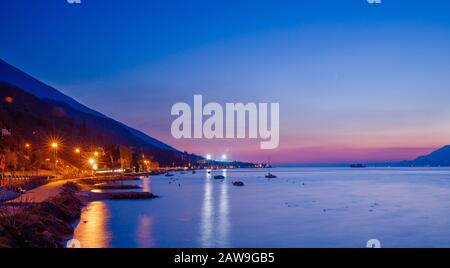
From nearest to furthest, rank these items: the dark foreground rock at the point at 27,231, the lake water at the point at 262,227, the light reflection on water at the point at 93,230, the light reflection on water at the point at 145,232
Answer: the dark foreground rock at the point at 27,231, the light reflection on water at the point at 93,230, the light reflection on water at the point at 145,232, the lake water at the point at 262,227

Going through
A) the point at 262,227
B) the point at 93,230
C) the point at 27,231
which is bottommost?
the point at 262,227

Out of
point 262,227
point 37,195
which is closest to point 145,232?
point 37,195

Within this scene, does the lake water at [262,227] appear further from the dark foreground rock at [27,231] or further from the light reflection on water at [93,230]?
the dark foreground rock at [27,231]

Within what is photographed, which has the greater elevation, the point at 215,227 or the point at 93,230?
the point at 93,230

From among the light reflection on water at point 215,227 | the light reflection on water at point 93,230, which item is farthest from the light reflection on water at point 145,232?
the light reflection on water at point 215,227

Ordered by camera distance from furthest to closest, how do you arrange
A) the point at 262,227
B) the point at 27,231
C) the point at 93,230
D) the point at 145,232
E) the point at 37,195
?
1. the point at 262,227
2. the point at 37,195
3. the point at 145,232
4. the point at 93,230
5. the point at 27,231

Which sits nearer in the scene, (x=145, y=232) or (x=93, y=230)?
(x=93, y=230)

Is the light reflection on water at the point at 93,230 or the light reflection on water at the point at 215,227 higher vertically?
the light reflection on water at the point at 93,230

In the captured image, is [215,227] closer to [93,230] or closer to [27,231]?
[93,230]

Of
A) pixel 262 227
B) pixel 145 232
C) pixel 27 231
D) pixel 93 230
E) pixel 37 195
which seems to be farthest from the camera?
pixel 262 227

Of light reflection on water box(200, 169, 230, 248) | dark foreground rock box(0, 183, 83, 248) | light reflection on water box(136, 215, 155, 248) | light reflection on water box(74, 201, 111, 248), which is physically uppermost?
dark foreground rock box(0, 183, 83, 248)

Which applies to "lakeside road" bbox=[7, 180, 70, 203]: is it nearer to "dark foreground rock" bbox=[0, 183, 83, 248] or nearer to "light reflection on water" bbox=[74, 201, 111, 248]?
"dark foreground rock" bbox=[0, 183, 83, 248]

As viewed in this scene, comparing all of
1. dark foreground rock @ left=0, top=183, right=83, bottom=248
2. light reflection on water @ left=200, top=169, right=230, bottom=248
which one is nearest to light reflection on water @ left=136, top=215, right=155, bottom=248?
light reflection on water @ left=200, top=169, right=230, bottom=248

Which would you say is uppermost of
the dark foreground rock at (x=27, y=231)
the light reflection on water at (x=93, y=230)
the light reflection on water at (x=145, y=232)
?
the dark foreground rock at (x=27, y=231)
